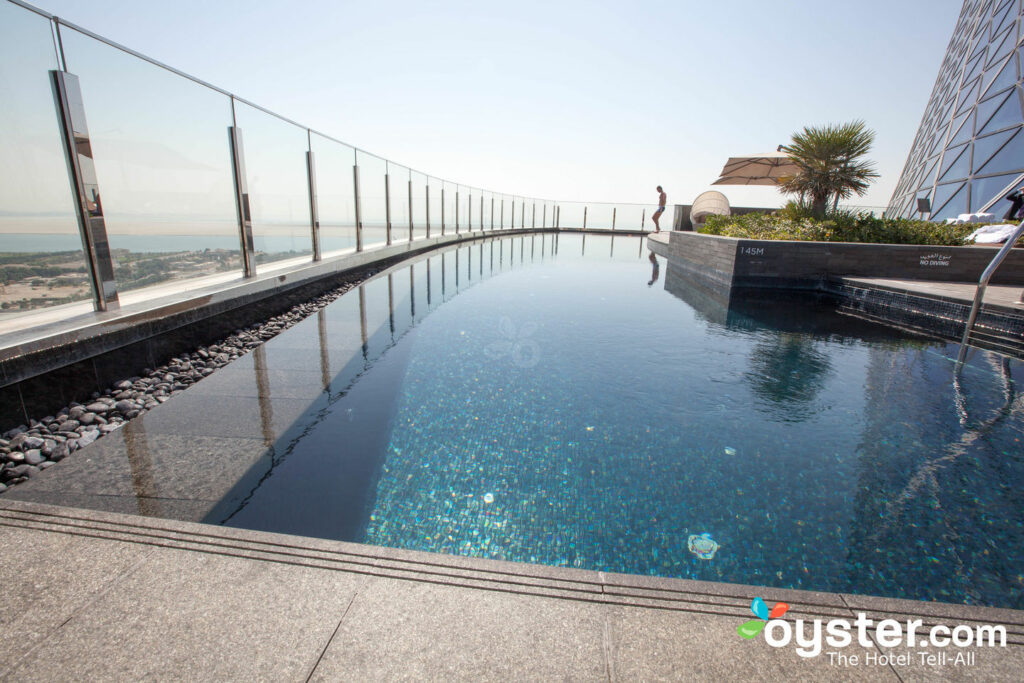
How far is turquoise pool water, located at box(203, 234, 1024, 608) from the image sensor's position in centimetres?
227

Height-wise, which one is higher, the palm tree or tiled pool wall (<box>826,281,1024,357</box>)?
the palm tree

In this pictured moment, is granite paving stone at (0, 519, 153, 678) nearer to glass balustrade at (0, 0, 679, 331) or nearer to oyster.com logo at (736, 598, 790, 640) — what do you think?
oyster.com logo at (736, 598, 790, 640)

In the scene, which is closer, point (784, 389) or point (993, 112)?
point (784, 389)

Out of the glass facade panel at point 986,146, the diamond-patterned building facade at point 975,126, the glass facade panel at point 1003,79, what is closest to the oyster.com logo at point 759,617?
the diamond-patterned building facade at point 975,126

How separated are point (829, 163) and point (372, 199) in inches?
491

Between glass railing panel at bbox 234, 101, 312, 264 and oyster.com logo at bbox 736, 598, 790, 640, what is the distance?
22.2 feet

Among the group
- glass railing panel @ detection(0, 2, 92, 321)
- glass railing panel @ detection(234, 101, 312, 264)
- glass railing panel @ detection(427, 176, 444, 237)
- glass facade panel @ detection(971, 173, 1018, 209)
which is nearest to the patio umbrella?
glass facade panel @ detection(971, 173, 1018, 209)

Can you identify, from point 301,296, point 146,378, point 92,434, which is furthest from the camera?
point 301,296

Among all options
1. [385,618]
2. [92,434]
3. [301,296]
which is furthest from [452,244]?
[385,618]

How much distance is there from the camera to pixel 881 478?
9.66 feet

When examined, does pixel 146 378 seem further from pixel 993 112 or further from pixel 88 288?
pixel 993 112

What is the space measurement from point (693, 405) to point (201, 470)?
3.52 meters

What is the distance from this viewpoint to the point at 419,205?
14914 millimetres

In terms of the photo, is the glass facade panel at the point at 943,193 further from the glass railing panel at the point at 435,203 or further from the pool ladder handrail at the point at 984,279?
the glass railing panel at the point at 435,203
